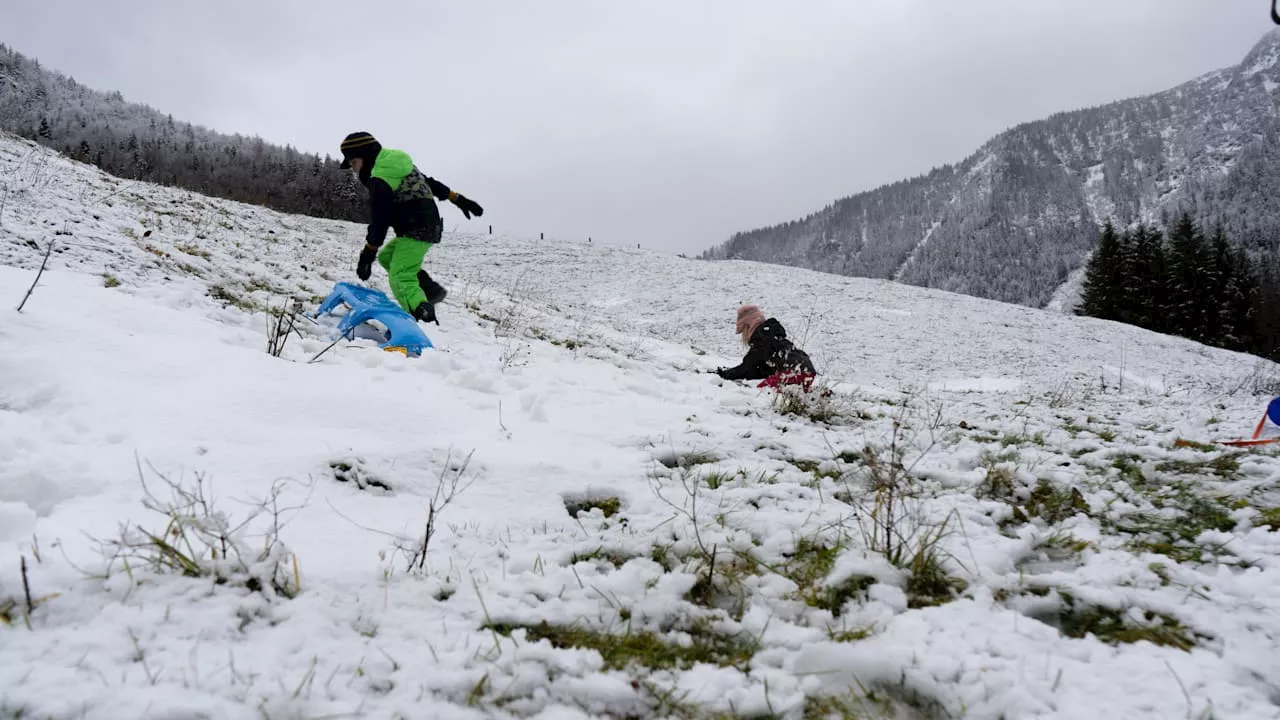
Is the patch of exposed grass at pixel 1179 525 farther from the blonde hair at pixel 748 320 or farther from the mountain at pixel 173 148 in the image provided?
the mountain at pixel 173 148

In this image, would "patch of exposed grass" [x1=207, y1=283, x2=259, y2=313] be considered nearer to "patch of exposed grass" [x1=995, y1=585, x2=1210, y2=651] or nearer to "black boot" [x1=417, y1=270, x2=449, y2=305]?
"black boot" [x1=417, y1=270, x2=449, y2=305]

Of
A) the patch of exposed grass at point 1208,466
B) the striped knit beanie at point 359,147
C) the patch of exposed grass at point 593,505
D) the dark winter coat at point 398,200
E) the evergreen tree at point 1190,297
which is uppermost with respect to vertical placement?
the evergreen tree at point 1190,297

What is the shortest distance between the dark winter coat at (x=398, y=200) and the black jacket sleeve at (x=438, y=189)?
0.62 feet

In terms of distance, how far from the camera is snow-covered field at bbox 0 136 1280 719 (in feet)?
4.15

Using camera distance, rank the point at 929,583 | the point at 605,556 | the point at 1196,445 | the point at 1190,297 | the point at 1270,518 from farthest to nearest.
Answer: the point at 1190,297
the point at 1196,445
the point at 1270,518
the point at 605,556
the point at 929,583

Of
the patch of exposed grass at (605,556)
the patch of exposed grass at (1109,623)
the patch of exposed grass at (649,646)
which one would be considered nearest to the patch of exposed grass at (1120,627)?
the patch of exposed grass at (1109,623)

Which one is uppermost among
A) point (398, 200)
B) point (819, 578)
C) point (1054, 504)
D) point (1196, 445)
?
point (398, 200)

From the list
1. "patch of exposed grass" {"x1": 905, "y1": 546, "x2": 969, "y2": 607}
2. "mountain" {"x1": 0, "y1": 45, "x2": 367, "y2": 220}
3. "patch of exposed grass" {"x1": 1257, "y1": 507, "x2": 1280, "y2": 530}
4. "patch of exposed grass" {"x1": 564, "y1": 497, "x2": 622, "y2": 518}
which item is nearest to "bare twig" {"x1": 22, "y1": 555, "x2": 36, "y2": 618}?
"patch of exposed grass" {"x1": 564, "y1": 497, "x2": 622, "y2": 518}

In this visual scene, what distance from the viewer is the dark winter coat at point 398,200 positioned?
5.89 meters

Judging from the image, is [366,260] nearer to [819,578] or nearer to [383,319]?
[383,319]

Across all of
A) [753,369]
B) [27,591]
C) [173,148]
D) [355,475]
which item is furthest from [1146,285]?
[173,148]

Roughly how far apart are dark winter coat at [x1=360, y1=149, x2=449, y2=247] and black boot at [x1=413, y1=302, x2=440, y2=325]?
72cm

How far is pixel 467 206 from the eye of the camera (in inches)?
264

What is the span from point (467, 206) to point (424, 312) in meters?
1.47
